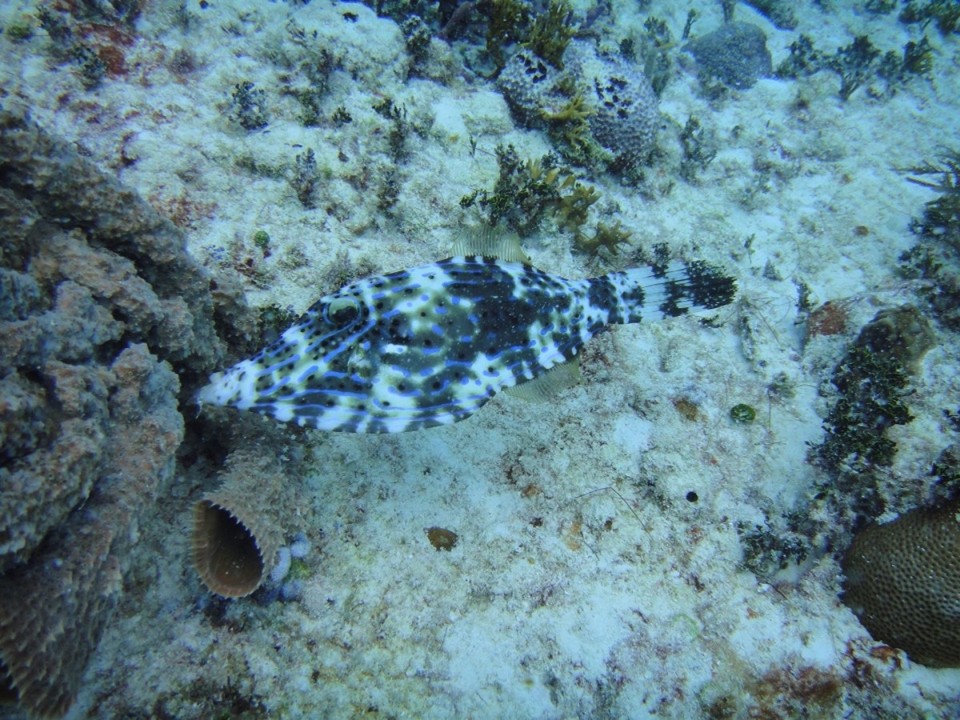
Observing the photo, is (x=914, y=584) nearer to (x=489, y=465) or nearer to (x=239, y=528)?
(x=489, y=465)

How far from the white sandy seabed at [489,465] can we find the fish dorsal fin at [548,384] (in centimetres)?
78

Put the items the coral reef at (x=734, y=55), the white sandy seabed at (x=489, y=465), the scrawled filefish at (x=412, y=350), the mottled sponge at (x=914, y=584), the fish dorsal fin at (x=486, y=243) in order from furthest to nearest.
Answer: the coral reef at (x=734, y=55)
the fish dorsal fin at (x=486, y=243)
the mottled sponge at (x=914, y=584)
the white sandy seabed at (x=489, y=465)
the scrawled filefish at (x=412, y=350)

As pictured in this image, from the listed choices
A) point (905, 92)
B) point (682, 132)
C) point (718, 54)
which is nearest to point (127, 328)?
point (682, 132)

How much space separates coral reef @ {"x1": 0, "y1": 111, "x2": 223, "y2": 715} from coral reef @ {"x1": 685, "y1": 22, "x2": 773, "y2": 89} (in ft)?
32.5

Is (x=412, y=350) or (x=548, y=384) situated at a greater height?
(x=412, y=350)

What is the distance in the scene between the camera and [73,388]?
241 centimetres

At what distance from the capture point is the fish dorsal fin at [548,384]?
384cm

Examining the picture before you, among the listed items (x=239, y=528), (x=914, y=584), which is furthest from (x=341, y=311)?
(x=914, y=584)

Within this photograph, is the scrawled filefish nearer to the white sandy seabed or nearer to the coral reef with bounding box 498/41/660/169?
the white sandy seabed

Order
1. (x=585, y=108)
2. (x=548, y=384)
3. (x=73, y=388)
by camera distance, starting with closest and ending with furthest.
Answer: (x=73, y=388), (x=548, y=384), (x=585, y=108)

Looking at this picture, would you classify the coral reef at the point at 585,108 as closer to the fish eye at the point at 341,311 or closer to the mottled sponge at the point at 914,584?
the fish eye at the point at 341,311

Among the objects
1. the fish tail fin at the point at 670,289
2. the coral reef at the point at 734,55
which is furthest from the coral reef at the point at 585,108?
the coral reef at the point at 734,55

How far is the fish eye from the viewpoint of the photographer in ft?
10.6

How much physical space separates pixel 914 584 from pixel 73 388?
599 cm
